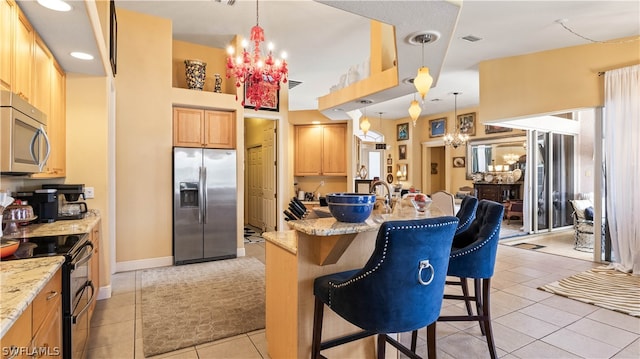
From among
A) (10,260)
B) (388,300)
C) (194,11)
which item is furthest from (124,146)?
(388,300)

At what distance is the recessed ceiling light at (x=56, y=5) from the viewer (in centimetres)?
204

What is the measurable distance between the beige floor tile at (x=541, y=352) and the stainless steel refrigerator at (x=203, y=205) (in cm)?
380

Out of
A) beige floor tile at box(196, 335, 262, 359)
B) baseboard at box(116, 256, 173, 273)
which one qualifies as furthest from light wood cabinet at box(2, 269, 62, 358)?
baseboard at box(116, 256, 173, 273)

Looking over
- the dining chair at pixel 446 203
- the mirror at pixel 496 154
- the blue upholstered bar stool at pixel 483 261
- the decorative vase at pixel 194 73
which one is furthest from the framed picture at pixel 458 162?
the blue upholstered bar stool at pixel 483 261

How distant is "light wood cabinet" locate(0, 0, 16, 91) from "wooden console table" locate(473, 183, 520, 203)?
982 centimetres

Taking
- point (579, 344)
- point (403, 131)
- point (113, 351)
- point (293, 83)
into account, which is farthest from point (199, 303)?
point (403, 131)

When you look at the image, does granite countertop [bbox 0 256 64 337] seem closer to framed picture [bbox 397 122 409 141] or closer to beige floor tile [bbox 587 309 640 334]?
beige floor tile [bbox 587 309 640 334]

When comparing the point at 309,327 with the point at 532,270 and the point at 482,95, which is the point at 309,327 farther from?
the point at 482,95

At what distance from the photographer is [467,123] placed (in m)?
10.0

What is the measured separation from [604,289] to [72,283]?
499cm

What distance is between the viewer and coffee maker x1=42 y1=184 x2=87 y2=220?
2.95 m

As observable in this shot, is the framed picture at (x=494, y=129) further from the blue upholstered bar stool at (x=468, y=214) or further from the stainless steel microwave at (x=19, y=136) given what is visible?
the stainless steel microwave at (x=19, y=136)

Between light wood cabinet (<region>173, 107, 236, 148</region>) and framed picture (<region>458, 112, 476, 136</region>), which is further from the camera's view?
framed picture (<region>458, 112, 476, 136</region>)

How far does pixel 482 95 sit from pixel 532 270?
3.28 metres
